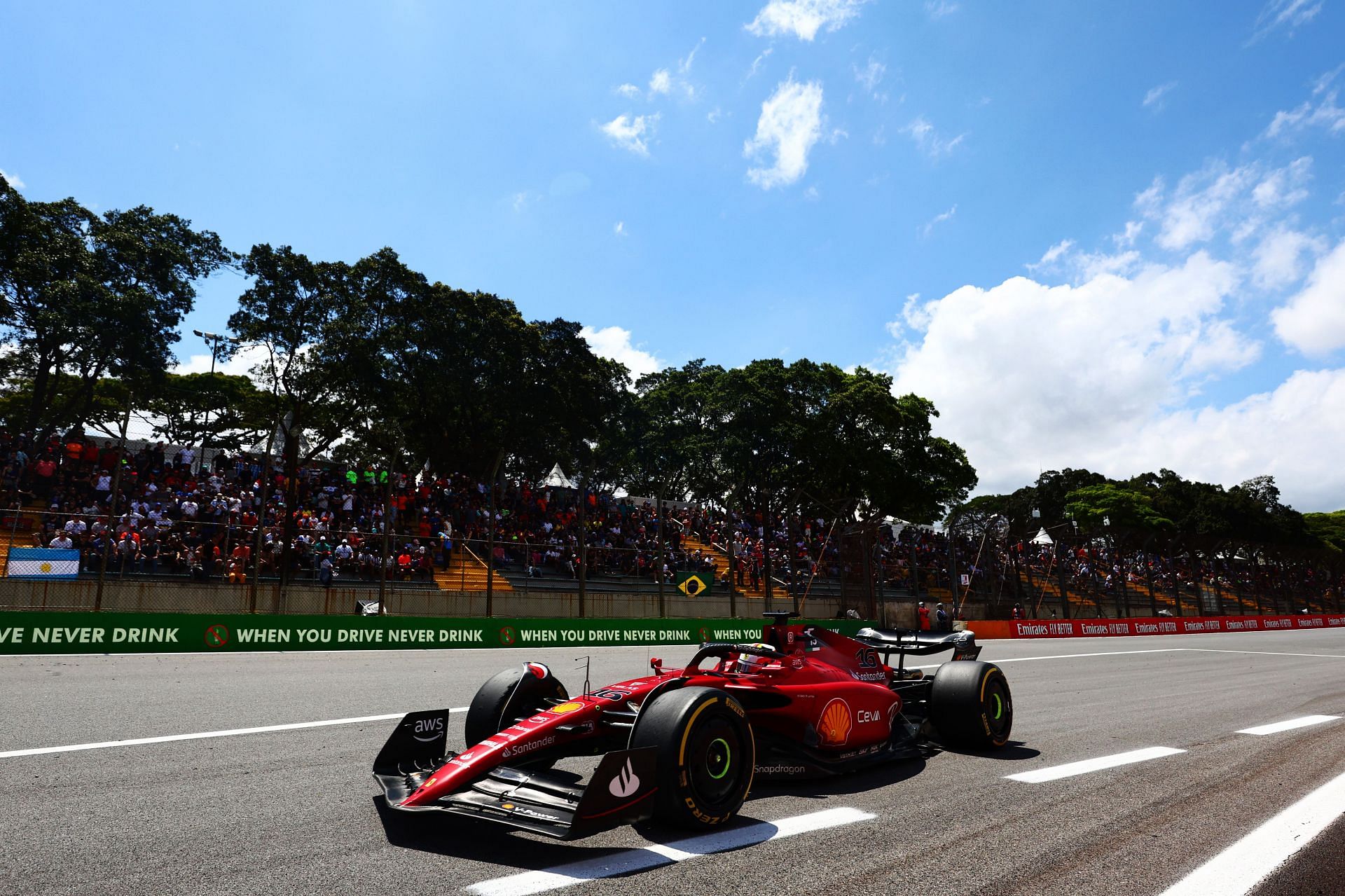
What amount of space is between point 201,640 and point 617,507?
15.1m

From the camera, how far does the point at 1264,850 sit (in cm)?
396

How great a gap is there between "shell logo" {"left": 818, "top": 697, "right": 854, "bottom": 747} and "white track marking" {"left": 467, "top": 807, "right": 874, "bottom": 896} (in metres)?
0.65

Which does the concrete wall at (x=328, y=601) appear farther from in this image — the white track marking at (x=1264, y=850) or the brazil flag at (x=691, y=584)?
the white track marking at (x=1264, y=850)

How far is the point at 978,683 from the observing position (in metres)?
6.33

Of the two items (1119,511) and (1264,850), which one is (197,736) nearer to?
(1264,850)

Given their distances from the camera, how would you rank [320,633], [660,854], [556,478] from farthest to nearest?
1. [556,478]
2. [320,633]
3. [660,854]

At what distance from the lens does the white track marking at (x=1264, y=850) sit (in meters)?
3.43

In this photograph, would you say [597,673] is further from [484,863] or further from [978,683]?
[484,863]

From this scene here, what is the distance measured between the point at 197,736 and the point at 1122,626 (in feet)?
116

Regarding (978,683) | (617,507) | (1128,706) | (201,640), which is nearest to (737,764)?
(978,683)

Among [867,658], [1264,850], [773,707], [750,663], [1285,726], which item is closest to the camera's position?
[1264,850]

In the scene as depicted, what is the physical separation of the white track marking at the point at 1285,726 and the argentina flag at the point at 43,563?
18653mm

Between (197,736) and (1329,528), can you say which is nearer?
(197,736)

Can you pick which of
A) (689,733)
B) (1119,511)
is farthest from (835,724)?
(1119,511)
